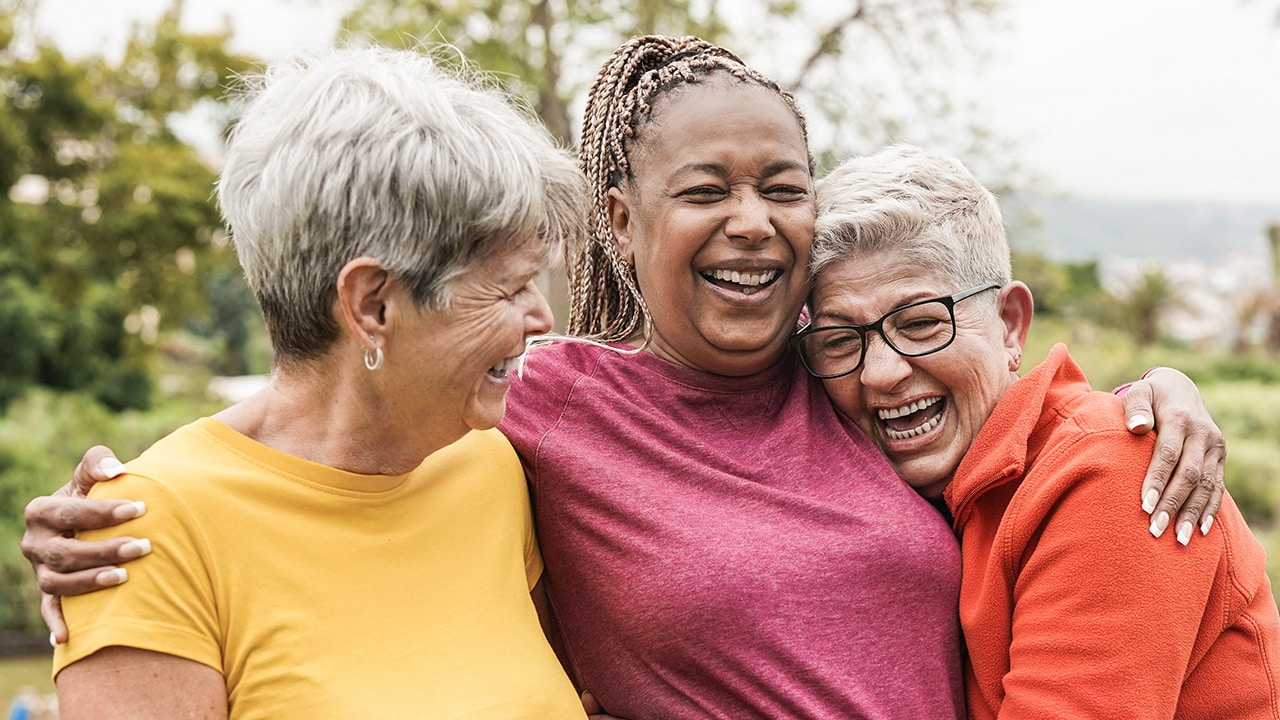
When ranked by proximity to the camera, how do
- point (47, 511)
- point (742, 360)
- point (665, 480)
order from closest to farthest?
point (47, 511), point (665, 480), point (742, 360)

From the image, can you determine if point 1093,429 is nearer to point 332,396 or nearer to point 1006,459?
point 1006,459

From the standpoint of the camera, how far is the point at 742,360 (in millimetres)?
2504

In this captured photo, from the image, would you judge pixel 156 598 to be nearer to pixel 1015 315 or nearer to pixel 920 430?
pixel 920 430

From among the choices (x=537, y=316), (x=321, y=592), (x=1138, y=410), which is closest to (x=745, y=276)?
(x=537, y=316)

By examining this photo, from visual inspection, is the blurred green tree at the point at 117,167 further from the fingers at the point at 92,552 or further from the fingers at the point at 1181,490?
the fingers at the point at 1181,490

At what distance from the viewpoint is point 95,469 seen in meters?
1.77

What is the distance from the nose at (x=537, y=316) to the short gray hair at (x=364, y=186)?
127 millimetres

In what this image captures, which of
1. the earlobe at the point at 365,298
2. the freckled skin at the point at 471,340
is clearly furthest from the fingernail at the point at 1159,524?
the earlobe at the point at 365,298

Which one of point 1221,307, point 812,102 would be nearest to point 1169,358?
point 1221,307

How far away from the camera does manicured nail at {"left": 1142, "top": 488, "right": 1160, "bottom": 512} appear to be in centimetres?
197

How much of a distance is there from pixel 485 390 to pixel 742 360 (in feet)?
2.27

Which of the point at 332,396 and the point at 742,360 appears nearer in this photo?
the point at 332,396

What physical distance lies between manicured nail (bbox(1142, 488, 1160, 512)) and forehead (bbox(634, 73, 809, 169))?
101 centimetres

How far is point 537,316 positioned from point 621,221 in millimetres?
609
